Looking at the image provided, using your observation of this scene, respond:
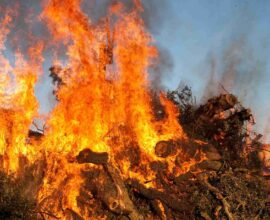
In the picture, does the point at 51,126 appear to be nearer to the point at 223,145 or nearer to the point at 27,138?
the point at 27,138

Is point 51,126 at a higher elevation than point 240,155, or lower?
lower

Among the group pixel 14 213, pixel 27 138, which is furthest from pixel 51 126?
pixel 14 213

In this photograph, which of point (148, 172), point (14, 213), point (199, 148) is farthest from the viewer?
point (199, 148)

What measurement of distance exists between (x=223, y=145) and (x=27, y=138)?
28.4ft

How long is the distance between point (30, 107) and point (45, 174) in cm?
295

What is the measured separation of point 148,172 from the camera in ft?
45.7

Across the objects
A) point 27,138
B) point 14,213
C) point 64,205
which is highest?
point 27,138

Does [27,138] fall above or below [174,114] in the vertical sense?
below

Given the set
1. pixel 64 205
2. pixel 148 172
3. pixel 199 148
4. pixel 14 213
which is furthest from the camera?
pixel 199 148

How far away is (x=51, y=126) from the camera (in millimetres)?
14742

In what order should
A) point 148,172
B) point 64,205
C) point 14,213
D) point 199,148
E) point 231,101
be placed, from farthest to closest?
point 231,101
point 199,148
point 148,172
point 64,205
point 14,213

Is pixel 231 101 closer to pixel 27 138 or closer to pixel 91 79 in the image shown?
pixel 91 79

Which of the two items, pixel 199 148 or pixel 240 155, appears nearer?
pixel 199 148

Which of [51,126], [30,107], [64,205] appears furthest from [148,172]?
[30,107]
